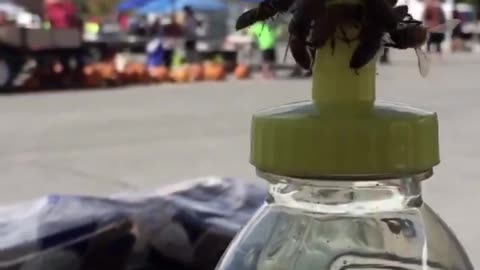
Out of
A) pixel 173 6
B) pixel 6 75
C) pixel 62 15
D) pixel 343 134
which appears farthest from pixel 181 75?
pixel 343 134

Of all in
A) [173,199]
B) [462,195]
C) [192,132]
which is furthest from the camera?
[192,132]

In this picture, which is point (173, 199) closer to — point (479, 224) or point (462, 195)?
point (479, 224)

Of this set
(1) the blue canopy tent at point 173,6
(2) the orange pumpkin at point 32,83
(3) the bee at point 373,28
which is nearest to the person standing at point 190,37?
(1) the blue canopy tent at point 173,6

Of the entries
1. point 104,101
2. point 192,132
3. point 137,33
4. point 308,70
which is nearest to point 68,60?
point 104,101

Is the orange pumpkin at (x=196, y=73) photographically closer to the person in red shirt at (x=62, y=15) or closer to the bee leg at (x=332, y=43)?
the person in red shirt at (x=62, y=15)

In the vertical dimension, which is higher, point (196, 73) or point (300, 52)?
point (300, 52)

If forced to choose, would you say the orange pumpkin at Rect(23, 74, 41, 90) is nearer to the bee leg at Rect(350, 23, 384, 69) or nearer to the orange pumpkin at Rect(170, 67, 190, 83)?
the orange pumpkin at Rect(170, 67, 190, 83)

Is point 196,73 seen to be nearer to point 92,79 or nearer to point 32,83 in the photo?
point 92,79
